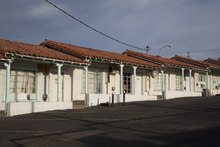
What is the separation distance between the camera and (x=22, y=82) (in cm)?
1698

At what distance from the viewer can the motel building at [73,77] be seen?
15.8 meters

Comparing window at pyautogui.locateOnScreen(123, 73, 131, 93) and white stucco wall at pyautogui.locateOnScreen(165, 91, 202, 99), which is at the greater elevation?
window at pyautogui.locateOnScreen(123, 73, 131, 93)

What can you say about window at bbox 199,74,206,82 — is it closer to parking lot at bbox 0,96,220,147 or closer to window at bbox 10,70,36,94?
window at bbox 10,70,36,94

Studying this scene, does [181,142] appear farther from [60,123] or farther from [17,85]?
[17,85]

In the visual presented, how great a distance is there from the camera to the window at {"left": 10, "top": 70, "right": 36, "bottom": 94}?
16.5m

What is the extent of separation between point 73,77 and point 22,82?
12.4 ft

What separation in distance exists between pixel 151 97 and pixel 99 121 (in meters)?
12.4

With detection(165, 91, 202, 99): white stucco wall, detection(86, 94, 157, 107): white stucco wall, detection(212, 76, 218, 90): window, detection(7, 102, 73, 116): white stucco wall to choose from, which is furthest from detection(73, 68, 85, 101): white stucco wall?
detection(212, 76, 218, 90): window

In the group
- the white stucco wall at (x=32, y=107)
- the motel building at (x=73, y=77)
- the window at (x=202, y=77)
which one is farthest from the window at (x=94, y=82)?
the window at (x=202, y=77)

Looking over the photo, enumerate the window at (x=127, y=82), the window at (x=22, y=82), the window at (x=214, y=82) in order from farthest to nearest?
the window at (x=214, y=82) → the window at (x=127, y=82) → the window at (x=22, y=82)

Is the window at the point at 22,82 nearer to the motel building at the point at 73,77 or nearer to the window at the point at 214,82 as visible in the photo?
the motel building at the point at 73,77

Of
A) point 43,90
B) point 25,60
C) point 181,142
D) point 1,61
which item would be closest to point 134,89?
point 43,90

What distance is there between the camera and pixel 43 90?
1814 centimetres

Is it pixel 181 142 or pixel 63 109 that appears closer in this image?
pixel 181 142
